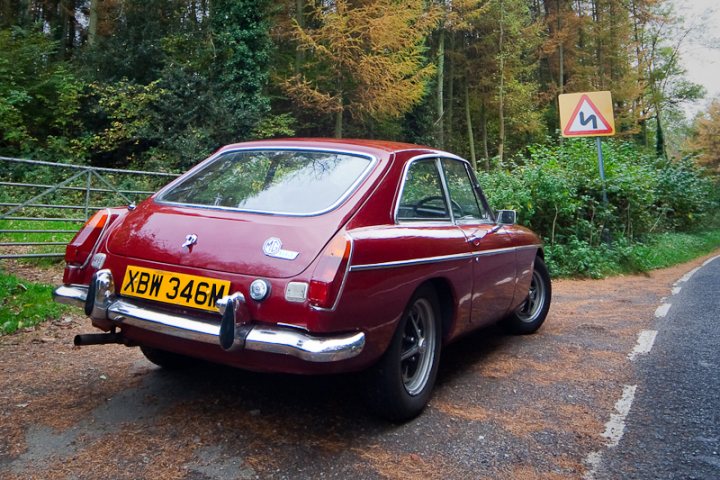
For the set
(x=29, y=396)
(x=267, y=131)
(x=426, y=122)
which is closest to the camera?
(x=29, y=396)

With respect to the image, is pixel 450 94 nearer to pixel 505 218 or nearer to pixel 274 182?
pixel 505 218

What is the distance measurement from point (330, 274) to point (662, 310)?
5.77m

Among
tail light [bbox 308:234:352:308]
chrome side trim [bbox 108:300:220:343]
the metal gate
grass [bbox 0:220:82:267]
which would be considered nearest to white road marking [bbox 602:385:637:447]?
tail light [bbox 308:234:352:308]

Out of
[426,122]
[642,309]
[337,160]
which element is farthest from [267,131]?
[337,160]

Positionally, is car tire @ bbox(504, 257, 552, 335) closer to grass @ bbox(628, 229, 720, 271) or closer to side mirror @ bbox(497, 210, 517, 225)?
side mirror @ bbox(497, 210, 517, 225)

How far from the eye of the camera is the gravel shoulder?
2.67 meters

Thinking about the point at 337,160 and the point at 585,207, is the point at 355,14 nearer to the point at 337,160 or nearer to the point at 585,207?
the point at 585,207

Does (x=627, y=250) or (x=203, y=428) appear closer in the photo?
(x=203, y=428)

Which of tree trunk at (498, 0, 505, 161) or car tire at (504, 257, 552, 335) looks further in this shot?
tree trunk at (498, 0, 505, 161)

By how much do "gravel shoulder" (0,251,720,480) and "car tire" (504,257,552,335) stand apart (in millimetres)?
540

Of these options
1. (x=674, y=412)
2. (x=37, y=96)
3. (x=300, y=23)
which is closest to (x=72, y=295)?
(x=674, y=412)

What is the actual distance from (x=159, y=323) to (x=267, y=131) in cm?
1668

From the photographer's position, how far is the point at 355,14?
20.0 m

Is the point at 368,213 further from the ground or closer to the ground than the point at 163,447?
further from the ground
